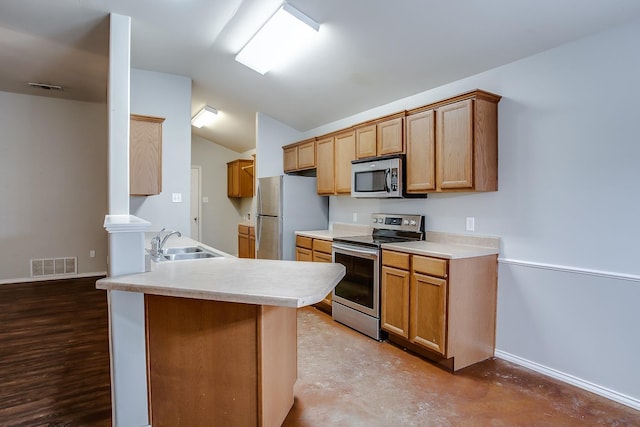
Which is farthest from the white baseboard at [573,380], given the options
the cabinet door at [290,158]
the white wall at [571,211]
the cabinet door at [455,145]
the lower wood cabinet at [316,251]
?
the cabinet door at [290,158]

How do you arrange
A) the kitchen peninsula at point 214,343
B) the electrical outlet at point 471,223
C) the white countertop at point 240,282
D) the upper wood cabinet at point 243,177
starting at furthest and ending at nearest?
the upper wood cabinet at point 243,177, the electrical outlet at point 471,223, the kitchen peninsula at point 214,343, the white countertop at point 240,282

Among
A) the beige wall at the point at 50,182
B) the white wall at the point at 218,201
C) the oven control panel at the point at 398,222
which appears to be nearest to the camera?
the oven control panel at the point at 398,222

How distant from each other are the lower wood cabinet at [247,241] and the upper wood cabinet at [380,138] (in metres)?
2.97

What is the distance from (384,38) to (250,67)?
1593 millimetres

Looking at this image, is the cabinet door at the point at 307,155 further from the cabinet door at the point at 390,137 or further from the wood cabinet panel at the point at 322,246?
the cabinet door at the point at 390,137

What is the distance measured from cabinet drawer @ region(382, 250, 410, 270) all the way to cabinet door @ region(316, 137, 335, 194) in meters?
1.40

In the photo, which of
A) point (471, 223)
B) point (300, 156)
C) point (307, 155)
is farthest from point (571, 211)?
point (300, 156)

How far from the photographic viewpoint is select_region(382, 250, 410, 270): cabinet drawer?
2.94m

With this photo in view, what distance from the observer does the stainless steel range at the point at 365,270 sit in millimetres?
3223

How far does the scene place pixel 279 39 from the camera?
10.2 feet

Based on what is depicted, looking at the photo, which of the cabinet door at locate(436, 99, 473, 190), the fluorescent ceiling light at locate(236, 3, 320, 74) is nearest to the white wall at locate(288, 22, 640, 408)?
the cabinet door at locate(436, 99, 473, 190)

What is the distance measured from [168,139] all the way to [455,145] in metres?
3.28

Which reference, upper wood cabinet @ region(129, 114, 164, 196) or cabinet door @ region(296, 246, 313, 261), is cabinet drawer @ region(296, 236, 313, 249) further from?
upper wood cabinet @ region(129, 114, 164, 196)

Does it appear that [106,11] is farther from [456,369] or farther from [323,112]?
[456,369]
